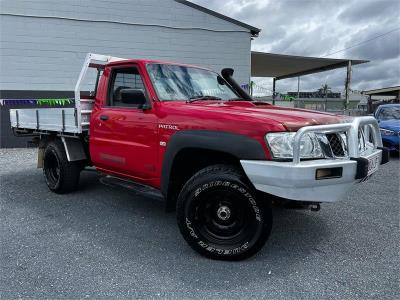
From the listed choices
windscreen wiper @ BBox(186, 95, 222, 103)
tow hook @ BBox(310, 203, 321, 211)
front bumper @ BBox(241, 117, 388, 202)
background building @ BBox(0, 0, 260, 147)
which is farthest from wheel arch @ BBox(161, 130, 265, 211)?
background building @ BBox(0, 0, 260, 147)

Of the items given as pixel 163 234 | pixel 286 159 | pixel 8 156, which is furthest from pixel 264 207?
pixel 8 156

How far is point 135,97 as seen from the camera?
13.0ft

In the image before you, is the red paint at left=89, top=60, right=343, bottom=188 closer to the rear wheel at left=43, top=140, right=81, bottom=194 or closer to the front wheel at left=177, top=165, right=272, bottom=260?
the front wheel at left=177, top=165, right=272, bottom=260

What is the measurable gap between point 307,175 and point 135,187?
2.10m

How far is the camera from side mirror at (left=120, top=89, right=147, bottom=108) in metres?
3.91

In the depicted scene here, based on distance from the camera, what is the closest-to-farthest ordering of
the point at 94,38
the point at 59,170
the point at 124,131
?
1. the point at 124,131
2. the point at 59,170
3. the point at 94,38

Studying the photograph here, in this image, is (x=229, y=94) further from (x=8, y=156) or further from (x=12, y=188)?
(x=8, y=156)

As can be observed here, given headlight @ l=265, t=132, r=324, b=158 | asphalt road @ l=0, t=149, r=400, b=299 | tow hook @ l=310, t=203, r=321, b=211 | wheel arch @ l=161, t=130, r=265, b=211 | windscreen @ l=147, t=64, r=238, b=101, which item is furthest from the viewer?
windscreen @ l=147, t=64, r=238, b=101

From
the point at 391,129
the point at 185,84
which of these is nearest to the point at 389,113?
the point at 391,129

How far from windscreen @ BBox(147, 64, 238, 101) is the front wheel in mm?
1148

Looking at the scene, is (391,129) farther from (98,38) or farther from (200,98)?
(98,38)

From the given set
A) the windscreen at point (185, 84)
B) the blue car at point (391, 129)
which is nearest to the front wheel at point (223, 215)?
the windscreen at point (185, 84)

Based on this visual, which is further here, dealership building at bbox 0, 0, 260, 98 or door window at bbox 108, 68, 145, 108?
dealership building at bbox 0, 0, 260, 98

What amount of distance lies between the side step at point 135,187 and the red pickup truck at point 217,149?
0.05 meters
